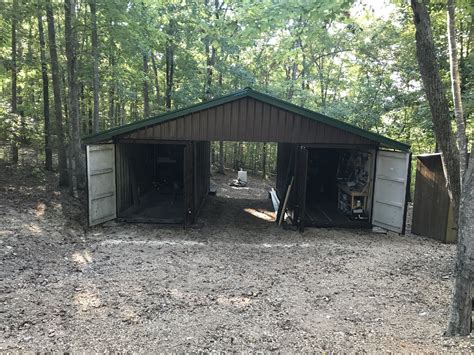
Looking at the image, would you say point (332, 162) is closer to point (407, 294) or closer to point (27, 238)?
point (407, 294)

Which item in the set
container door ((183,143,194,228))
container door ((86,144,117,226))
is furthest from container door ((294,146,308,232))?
container door ((86,144,117,226))

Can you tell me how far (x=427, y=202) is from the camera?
823 centimetres

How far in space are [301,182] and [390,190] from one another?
2.16m

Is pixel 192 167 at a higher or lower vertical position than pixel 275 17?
lower

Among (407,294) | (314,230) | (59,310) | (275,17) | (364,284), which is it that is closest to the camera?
(59,310)

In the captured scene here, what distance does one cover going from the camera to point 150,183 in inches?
499

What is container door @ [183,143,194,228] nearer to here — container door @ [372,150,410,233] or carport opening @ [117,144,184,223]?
carport opening @ [117,144,184,223]

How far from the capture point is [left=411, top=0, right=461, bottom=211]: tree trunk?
15.5 ft

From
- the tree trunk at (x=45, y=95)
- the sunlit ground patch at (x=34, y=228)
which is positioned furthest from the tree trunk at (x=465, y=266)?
the tree trunk at (x=45, y=95)

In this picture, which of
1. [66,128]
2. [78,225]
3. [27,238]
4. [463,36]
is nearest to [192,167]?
[78,225]

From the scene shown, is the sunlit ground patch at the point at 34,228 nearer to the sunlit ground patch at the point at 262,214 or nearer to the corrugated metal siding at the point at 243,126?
the corrugated metal siding at the point at 243,126

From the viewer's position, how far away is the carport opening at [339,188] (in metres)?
9.07

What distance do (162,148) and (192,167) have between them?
4460mm

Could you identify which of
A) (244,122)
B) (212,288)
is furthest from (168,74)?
(212,288)
